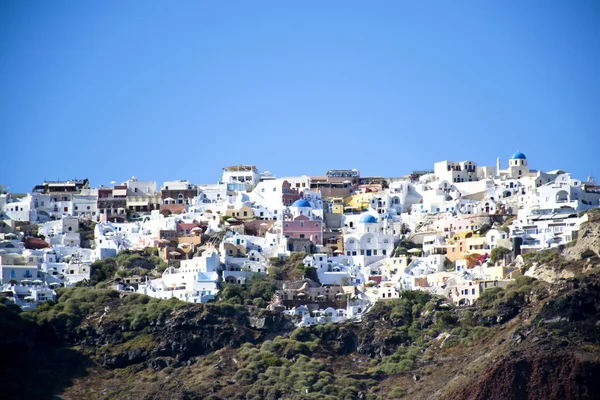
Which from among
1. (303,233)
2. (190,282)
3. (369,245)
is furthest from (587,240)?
(190,282)

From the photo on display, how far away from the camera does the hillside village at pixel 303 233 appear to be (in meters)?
97.8

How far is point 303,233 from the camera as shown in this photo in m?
107

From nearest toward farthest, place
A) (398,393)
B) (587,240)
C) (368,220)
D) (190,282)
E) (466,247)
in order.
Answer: (398,393) < (587,240) < (190,282) < (466,247) < (368,220)

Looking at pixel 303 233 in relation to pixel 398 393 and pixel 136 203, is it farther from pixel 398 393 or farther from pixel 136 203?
pixel 398 393

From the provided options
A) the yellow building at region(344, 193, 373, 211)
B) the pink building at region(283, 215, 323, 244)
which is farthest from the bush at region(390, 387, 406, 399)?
the yellow building at region(344, 193, 373, 211)

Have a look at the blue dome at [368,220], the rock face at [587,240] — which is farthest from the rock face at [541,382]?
the blue dome at [368,220]

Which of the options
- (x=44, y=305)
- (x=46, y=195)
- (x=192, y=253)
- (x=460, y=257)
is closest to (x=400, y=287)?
(x=460, y=257)

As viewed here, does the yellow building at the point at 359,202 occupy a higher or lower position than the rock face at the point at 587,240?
higher

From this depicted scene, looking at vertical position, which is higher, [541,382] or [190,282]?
[190,282]

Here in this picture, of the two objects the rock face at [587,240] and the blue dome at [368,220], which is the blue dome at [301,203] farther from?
the rock face at [587,240]

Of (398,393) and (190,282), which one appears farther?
(190,282)

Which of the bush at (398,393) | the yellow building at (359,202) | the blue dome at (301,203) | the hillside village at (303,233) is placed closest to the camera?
the bush at (398,393)

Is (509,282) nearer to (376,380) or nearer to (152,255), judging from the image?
(376,380)

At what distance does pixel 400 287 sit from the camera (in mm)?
97688
